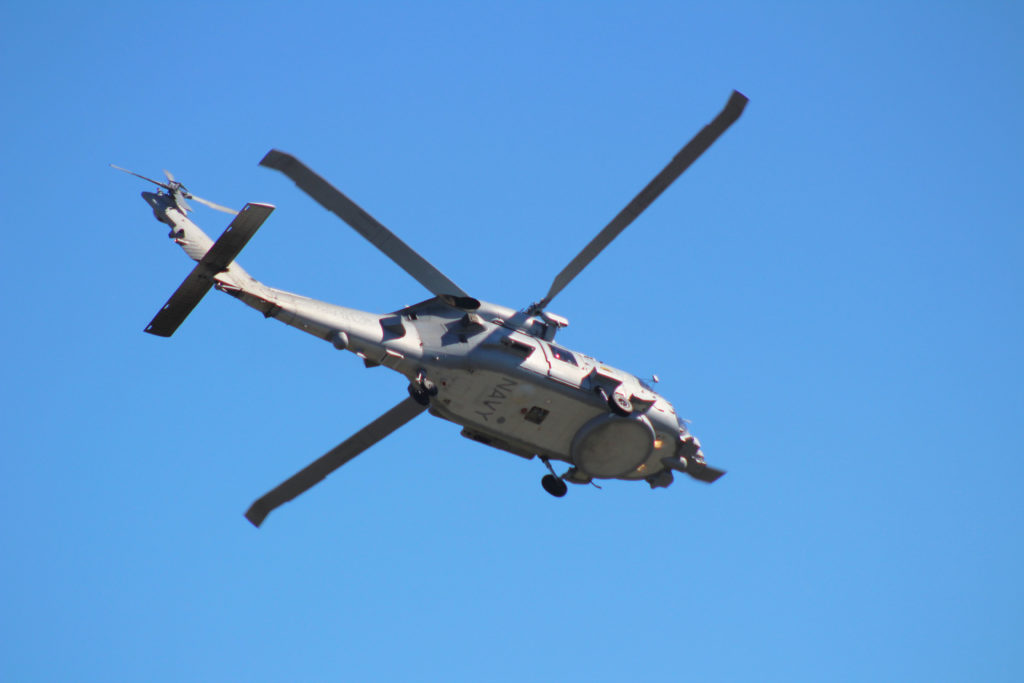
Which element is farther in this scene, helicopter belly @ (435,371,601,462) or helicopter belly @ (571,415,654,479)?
helicopter belly @ (571,415,654,479)

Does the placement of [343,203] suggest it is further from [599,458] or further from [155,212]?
[599,458]

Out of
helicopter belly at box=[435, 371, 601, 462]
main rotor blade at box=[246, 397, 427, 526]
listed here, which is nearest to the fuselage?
helicopter belly at box=[435, 371, 601, 462]

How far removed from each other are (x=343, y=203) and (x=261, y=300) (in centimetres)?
281

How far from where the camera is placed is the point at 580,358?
28.3 meters

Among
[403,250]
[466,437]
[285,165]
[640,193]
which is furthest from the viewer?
[466,437]

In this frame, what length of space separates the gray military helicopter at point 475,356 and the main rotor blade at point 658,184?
26mm

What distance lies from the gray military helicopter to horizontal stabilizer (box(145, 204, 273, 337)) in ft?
0.08

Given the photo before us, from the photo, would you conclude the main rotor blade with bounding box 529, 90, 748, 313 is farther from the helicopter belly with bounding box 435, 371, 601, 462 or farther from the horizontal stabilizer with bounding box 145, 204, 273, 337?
the horizontal stabilizer with bounding box 145, 204, 273, 337

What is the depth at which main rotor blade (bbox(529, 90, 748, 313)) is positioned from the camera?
1022 inches

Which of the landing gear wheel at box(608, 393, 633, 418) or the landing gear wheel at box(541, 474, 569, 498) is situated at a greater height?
the landing gear wheel at box(608, 393, 633, 418)

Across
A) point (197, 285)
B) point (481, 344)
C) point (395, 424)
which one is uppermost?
point (481, 344)

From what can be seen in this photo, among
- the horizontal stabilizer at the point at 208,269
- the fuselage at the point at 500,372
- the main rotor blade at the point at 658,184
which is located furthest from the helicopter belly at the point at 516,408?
the horizontal stabilizer at the point at 208,269

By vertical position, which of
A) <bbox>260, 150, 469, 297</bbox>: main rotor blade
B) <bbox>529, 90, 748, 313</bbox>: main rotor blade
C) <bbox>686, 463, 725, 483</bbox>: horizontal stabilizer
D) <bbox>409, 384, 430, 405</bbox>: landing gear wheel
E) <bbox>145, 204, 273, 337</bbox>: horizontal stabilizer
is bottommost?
<bbox>145, 204, 273, 337</bbox>: horizontal stabilizer

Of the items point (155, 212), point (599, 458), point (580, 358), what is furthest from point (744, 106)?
point (155, 212)
